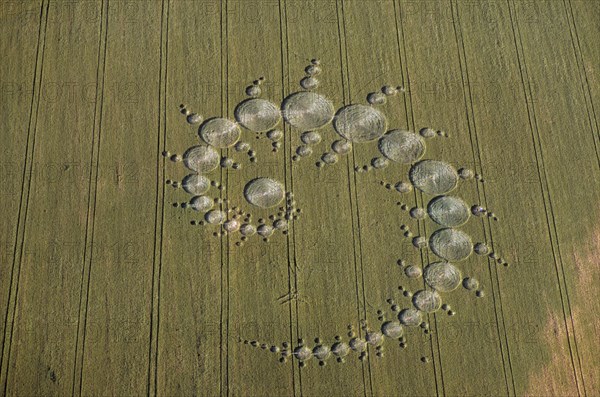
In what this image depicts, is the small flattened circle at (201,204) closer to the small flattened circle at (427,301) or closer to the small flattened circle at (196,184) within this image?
the small flattened circle at (196,184)

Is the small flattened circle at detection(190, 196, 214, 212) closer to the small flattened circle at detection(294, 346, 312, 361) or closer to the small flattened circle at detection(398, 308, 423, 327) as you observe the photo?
the small flattened circle at detection(294, 346, 312, 361)

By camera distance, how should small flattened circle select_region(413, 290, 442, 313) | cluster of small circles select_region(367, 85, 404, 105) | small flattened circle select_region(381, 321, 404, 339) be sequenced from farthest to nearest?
cluster of small circles select_region(367, 85, 404, 105) → small flattened circle select_region(413, 290, 442, 313) → small flattened circle select_region(381, 321, 404, 339)

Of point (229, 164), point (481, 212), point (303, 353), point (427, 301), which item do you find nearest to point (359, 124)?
point (229, 164)

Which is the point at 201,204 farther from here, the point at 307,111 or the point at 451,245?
the point at 451,245

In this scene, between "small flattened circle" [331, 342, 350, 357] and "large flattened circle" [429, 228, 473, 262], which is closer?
"small flattened circle" [331, 342, 350, 357]

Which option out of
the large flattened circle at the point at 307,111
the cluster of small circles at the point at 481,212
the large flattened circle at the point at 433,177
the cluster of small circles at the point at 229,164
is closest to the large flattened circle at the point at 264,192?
the cluster of small circles at the point at 229,164

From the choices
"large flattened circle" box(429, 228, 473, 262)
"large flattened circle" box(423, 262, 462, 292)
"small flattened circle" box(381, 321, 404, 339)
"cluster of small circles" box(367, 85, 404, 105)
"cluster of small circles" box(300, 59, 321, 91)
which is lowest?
"small flattened circle" box(381, 321, 404, 339)

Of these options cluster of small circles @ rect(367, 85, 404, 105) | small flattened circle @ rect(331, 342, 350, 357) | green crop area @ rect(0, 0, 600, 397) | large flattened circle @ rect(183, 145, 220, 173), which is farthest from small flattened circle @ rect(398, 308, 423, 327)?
large flattened circle @ rect(183, 145, 220, 173)
